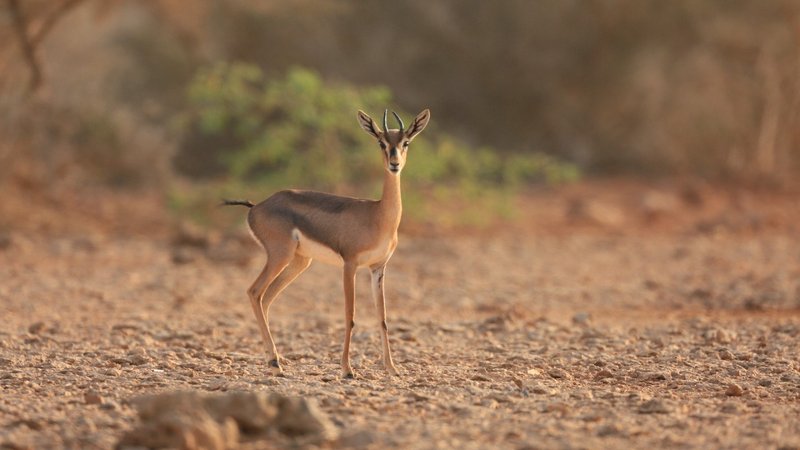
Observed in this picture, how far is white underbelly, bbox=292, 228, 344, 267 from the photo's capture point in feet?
26.4

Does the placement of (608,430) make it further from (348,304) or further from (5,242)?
(5,242)

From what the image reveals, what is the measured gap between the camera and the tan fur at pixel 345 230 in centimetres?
794

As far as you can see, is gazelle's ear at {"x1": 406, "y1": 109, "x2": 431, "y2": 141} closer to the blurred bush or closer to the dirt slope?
the dirt slope

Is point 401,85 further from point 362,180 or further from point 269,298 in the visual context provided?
point 269,298

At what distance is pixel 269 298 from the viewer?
28.3 feet

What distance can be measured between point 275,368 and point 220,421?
7.31ft

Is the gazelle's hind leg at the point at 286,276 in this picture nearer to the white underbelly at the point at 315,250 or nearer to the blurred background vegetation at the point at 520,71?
the white underbelly at the point at 315,250

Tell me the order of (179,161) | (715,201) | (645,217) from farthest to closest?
(179,161), (715,201), (645,217)

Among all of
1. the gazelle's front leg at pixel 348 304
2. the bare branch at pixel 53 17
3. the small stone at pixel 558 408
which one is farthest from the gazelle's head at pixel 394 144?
the bare branch at pixel 53 17

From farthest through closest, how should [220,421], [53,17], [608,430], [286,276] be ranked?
[53,17]
[286,276]
[608,430]
[220,421]

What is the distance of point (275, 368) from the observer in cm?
816

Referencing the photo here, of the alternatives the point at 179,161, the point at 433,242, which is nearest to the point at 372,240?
the point at 433,242

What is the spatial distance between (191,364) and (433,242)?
9.11m

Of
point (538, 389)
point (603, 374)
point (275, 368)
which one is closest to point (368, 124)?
point (275, 368)
